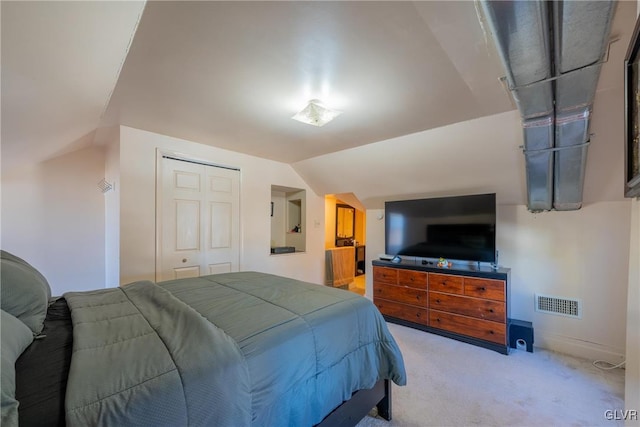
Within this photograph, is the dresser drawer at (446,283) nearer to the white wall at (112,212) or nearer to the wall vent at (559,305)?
the wall vent at (559,305)

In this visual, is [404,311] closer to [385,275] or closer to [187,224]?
[385,275]

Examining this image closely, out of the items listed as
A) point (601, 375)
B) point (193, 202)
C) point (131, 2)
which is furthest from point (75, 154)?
point (601, 375)

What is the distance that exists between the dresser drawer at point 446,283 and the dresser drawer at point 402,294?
0.16 meters

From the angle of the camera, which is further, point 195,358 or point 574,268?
point 574,268

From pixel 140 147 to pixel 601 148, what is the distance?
440 cm

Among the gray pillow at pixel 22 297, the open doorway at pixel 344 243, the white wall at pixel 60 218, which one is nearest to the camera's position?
the gray pillow at pixel 22 297

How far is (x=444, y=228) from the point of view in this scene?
3369mm

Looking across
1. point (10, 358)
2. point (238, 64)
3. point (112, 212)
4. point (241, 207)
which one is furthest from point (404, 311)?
point (112, 212)

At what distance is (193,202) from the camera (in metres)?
3.31

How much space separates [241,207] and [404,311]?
104 inches

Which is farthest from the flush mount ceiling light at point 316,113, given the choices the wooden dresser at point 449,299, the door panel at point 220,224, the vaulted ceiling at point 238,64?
the wooden dresser at point 449,299

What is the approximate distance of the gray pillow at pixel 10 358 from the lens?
662mm

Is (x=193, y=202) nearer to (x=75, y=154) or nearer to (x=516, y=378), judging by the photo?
(x=75, y=154)

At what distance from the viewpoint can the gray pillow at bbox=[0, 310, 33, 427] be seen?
66 cm
